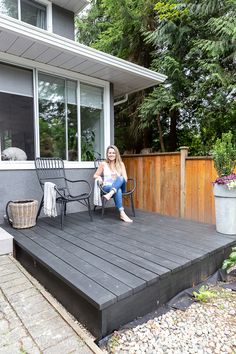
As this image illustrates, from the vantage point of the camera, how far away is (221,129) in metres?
5.16

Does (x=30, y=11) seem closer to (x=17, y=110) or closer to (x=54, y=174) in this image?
(x=17, y=110)

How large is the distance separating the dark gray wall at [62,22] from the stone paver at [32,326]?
4218mm

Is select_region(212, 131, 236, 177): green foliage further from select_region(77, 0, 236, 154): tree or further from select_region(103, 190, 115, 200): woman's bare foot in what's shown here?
select_region(77, 0, 236, 154): tree

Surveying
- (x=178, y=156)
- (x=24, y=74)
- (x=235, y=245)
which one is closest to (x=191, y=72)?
(x=178, y=156)

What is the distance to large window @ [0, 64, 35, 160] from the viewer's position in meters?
3.25

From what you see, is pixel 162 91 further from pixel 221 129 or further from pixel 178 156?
pixel 178 156

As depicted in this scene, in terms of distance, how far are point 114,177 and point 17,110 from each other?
5.42 feet

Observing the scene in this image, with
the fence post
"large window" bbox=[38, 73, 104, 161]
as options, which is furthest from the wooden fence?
"large window" bbox=[38, 73, 104, 161]

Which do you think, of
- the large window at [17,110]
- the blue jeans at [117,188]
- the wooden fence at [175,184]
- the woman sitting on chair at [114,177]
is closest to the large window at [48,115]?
the large window at [17,110]

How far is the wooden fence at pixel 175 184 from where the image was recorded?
11.7 feet

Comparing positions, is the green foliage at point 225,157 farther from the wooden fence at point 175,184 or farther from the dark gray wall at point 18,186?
the dark gray wall at point 18,186

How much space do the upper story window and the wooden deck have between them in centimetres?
334

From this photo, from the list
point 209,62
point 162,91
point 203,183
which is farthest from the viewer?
point 162,91

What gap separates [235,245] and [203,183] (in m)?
1.11
